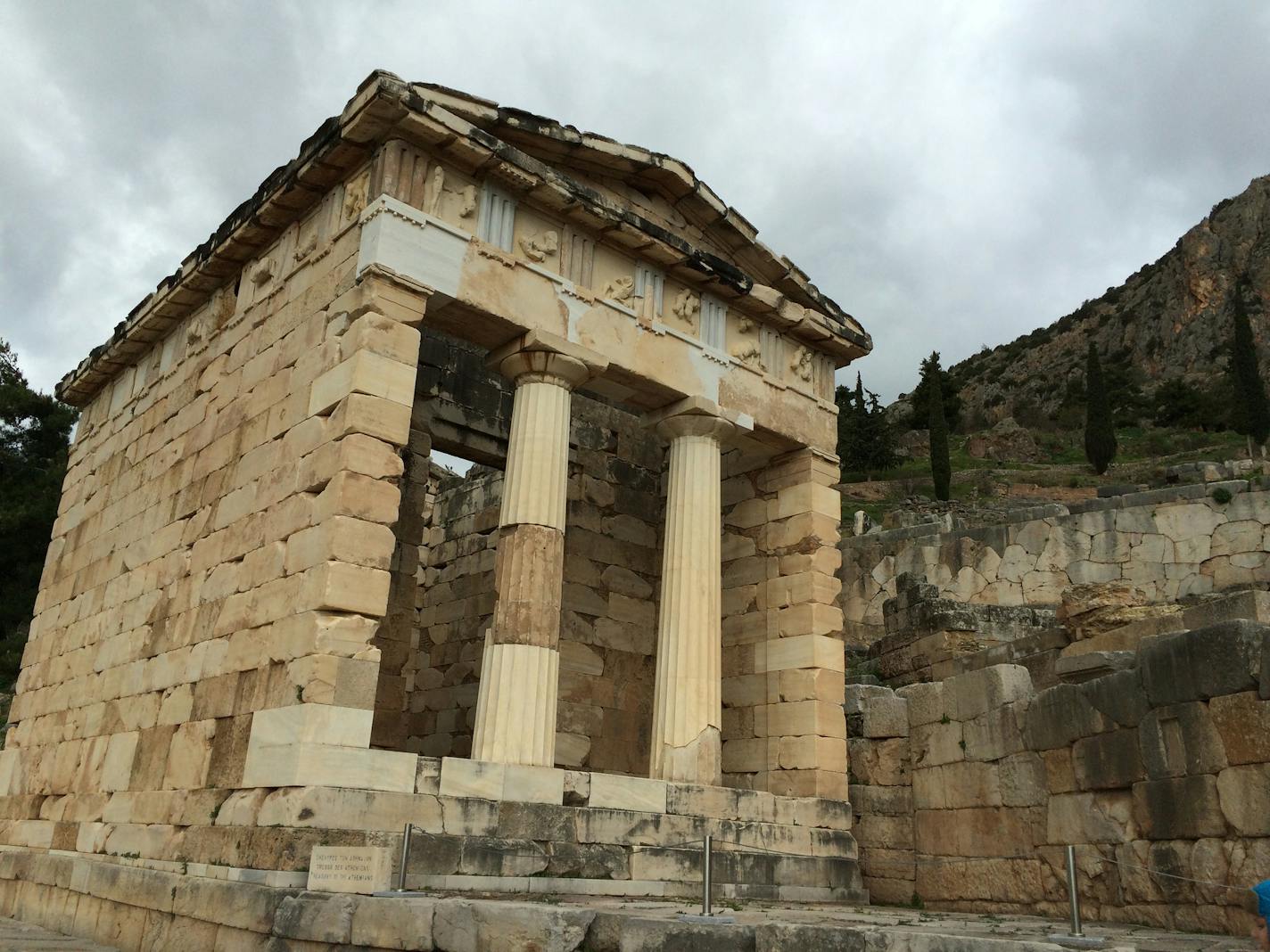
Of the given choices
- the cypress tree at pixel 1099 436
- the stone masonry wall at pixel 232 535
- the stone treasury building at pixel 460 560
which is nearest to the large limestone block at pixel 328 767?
the stone treasury building at pixel 460 560

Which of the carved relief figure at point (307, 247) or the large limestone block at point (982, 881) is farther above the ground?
the carved relief figure at point (307, 247)

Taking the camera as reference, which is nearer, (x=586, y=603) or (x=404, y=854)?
(x=404, y=854)

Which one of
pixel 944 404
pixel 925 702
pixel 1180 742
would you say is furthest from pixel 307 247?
pixel 944 404

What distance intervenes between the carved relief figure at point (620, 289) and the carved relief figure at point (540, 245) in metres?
0.81

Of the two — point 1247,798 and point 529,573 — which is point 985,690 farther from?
point 529,573

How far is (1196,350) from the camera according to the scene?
60094 mm

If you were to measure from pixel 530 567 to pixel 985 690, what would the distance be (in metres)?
4.93

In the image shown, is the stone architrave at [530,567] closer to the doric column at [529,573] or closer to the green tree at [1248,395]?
the doric column at [529,573]

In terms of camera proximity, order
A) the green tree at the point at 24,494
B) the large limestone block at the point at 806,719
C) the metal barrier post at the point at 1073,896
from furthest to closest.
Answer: the green tree at the point at 24,494, the large limestone block at the point at 806,719, the metal barrier post at the point at 1073,896

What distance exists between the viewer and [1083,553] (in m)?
23.1

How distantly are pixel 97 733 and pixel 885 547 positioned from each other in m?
18.6

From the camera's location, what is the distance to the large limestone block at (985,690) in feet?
34.9

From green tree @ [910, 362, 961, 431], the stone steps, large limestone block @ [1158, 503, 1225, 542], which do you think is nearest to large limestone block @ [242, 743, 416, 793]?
the stone steps

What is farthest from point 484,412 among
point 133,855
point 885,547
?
point 885,547
